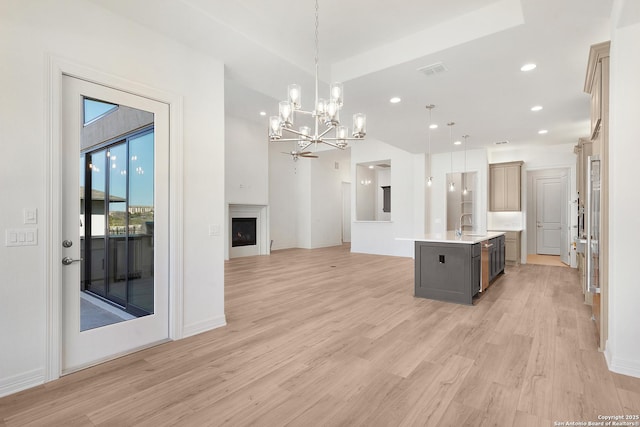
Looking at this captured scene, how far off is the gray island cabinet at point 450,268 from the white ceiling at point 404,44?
2161mm

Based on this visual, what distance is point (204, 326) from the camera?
10.9ft

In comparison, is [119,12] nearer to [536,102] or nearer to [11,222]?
[11,222]

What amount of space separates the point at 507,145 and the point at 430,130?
291 centimetres

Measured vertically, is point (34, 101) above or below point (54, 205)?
above

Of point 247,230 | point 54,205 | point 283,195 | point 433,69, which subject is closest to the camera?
point 54,205

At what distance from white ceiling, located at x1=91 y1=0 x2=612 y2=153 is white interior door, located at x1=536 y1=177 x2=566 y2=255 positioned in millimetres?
5048

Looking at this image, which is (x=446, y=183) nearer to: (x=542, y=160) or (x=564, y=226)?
(x=542, y=160)

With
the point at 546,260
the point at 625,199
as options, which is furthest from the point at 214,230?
the point at 546,260

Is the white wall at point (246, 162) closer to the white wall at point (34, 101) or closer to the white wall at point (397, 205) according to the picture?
the white wall at point (397, 205)

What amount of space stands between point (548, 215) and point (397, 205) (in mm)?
4504

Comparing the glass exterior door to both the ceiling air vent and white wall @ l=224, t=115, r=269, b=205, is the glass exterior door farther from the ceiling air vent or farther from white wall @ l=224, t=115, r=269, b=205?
white wall @ l=224, t=115, r=269, b=205

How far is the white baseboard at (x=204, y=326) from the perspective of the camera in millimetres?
3194

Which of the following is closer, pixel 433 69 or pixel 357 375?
Result: pixel 357 375

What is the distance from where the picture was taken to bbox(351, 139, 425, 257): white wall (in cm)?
907
